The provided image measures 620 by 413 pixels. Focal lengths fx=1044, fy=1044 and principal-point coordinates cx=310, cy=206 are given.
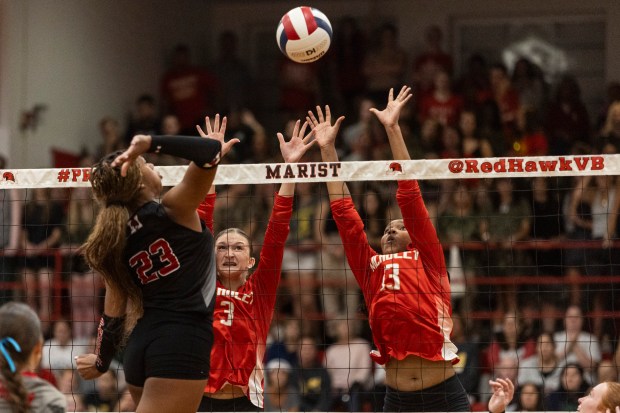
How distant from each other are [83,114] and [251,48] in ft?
10.3

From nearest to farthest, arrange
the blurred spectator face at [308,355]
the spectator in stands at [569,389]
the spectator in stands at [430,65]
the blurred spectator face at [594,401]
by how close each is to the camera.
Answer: the blurred spectator face at [594,401]
the spectator in stands at [569,389]
the blurred spectator face at [308,355]
the spectator in stands at [430,65]

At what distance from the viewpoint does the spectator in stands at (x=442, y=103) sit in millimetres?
13148

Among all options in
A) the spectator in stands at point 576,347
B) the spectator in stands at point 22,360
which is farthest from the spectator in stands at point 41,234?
the spectator in stands at point 22,360

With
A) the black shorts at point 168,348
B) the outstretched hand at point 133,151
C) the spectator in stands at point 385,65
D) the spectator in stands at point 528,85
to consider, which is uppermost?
the spectator in stands at point 385,65

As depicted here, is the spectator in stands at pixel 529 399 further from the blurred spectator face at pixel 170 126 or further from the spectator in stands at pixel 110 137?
the spectator in stands at pixel 110 137

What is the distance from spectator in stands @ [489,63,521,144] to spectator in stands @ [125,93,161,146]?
439 cm

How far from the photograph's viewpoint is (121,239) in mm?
4656

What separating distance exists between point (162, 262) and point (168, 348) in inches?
15.1

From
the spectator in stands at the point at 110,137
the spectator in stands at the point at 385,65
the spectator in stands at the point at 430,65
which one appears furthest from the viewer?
the spectator in stands at the point at 385,65

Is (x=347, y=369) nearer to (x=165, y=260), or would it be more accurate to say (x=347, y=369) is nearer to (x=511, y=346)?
(x=511, y=346)

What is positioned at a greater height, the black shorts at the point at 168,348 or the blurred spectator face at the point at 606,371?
the black shorts at the point at 168,348

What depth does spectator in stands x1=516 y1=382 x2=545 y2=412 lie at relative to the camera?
363 inches

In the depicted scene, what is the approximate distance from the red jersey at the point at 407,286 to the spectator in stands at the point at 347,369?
3673 mm

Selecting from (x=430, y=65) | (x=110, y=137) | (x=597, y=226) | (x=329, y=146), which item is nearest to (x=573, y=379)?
(x=597, y=226)
